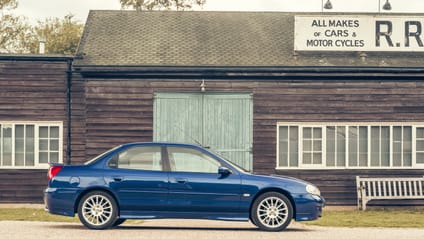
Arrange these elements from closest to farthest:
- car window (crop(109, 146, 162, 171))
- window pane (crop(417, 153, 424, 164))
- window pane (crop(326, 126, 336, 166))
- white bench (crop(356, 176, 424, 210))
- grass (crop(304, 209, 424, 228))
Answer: car window (crop(109, 146, 162, 171)) < grass (crop(304, 209, 424, 228)) < white bench (crop(356, 176, 424, 210)) < window pane (crop(326, 126, 336, 166)) < window pane (crop(417, 153, 424, 164))

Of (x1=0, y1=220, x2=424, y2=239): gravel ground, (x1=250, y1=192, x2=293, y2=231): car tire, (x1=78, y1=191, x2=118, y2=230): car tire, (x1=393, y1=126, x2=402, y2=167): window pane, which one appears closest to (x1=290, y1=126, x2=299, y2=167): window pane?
(x1=393, y1=126, x2=402, y2=167): window pane

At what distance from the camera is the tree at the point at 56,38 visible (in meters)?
60.3

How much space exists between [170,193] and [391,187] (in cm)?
1112

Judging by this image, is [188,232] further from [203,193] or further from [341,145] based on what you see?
[341,145]

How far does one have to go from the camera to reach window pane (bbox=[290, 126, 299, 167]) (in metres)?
27.1

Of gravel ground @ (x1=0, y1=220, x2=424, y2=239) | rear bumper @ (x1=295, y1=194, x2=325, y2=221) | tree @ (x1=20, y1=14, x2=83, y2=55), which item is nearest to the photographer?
gravel ground @ (x1=0, y1=220, x2=424, y2=239)

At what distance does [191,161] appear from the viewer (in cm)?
1762

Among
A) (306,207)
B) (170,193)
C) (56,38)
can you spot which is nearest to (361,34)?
(306,207)

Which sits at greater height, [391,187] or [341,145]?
[341,145]

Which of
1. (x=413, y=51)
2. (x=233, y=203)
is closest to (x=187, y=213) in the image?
(x=233, y=203)

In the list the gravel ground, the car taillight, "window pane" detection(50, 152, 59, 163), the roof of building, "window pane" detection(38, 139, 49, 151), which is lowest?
the gravel ground

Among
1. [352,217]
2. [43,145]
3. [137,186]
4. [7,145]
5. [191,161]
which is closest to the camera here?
[137,186]

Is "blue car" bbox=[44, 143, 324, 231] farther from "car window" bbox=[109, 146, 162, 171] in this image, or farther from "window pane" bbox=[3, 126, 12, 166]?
"window pane" bbox=[3, 126, 12, 166]

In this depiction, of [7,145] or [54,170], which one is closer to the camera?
[54,170]
